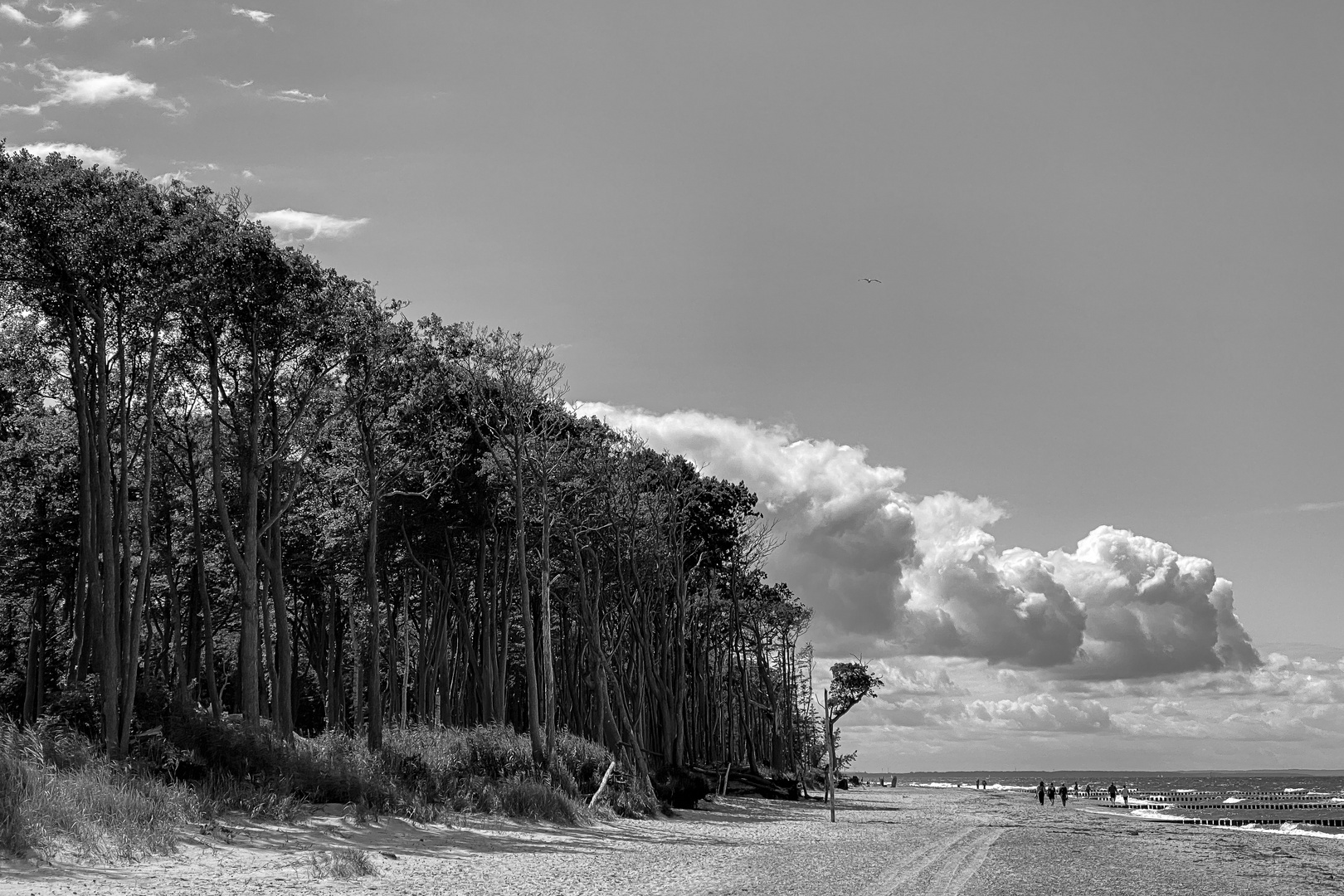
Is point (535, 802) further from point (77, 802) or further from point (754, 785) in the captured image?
point (754, 785)

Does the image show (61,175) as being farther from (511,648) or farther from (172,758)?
(511,648)

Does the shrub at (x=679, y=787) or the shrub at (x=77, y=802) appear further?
the shrub at (x=679, y=787)

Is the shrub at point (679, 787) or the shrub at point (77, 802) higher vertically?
the shrub at point (77, 802)

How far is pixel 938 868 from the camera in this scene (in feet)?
74.7

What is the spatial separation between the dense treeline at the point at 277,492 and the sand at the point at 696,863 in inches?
182

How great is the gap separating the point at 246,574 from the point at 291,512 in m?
12.6

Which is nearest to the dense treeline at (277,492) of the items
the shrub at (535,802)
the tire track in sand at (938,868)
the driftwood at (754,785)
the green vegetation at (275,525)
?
the green vegetation at (275,525)

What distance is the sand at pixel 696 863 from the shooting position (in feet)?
51.4

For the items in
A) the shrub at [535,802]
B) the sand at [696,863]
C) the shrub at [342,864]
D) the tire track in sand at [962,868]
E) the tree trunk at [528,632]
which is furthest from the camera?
the tree trunk at [528,632]

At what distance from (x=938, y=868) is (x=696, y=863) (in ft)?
17.0

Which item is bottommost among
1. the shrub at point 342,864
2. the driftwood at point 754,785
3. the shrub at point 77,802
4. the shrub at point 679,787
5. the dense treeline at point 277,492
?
the driftwood at point 754,785

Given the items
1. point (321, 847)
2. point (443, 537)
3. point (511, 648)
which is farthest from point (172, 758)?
point (511, 648)

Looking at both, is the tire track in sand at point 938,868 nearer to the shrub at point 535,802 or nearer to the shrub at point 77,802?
the shrub at point 535,802

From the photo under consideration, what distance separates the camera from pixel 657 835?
27344 mm
